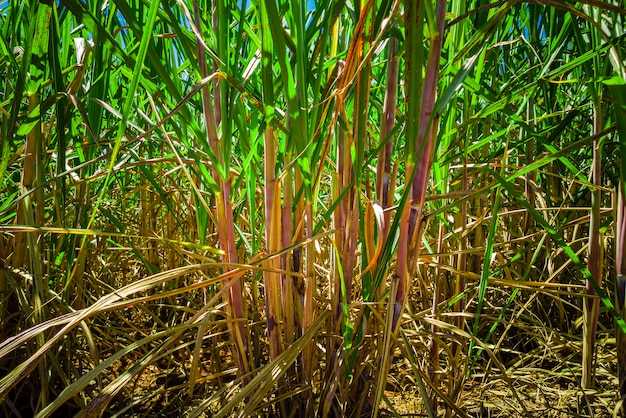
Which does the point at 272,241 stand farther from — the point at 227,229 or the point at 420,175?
the point at 420,175

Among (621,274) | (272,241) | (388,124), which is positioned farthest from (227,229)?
(621,274)

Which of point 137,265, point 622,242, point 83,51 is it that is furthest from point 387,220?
point 137,265

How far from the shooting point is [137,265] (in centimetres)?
146

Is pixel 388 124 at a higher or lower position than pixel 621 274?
higher

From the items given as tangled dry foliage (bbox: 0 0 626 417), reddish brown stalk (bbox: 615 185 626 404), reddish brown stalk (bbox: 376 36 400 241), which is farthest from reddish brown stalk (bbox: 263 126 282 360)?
reddish brown stalk (bbox: 615 185 626 404)

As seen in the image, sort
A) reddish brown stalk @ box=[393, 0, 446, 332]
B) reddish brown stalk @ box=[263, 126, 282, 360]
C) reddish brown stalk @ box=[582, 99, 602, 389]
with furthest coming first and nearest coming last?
reddish brown stalk @ box=[582, 99, 602, 389] < reddish brown stalk @ box=[263, 126, 282, 360] < reddish brown stalk @ box=[393, 0, 446, 332]

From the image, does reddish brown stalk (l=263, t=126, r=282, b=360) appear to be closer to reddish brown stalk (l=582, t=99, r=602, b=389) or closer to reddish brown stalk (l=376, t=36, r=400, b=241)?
reddish brown stalk (l=376, t=36, r=400, b=241)

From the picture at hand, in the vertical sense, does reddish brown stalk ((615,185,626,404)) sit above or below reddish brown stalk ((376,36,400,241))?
below

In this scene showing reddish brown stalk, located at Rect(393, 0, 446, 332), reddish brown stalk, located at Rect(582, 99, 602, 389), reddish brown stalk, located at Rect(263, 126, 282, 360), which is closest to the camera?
reddish brown stalk, located at Rect(393, 0, 446, 332)

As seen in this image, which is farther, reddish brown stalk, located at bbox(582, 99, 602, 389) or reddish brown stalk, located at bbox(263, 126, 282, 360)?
reddish brown stalk, located at bbox(582, 99, 602, 389)

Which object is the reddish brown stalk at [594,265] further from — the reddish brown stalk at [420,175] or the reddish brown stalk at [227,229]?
the reddish brown stalk at [227,229]

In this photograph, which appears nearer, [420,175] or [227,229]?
[420,175]

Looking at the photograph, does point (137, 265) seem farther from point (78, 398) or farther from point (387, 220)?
point (387, 220)

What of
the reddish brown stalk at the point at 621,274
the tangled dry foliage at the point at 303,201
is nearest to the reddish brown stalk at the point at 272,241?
the tangled dry foliage at the point at 303,201
